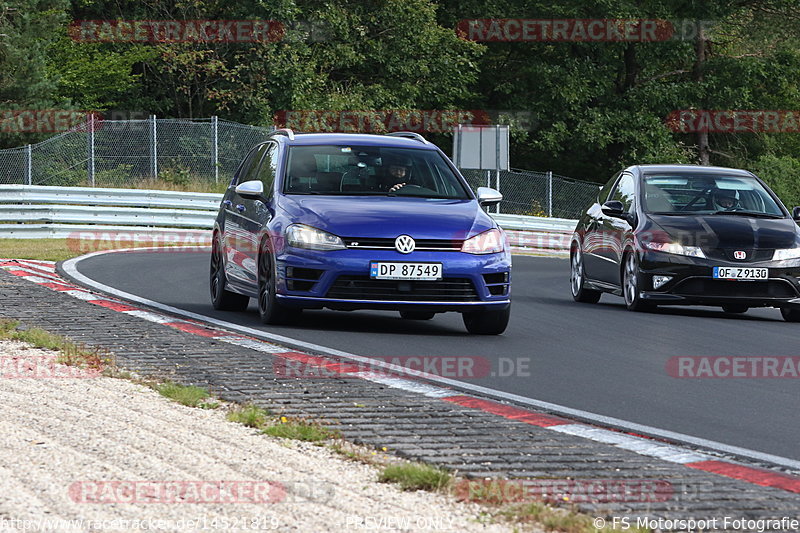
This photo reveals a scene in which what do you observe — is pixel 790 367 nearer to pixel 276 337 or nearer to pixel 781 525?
pixel 276 337

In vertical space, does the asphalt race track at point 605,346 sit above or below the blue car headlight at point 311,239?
below

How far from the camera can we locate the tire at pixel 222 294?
→ 13273 mm

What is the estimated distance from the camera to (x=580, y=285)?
1648 centimetres

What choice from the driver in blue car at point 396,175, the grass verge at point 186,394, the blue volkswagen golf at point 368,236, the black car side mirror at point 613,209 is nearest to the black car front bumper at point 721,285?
the black car side mirror at point 613,209

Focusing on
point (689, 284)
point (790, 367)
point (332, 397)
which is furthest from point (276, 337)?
point (689, 284)

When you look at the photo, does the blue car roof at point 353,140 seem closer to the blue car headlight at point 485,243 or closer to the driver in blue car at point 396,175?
the driver in blue car at point 396,175

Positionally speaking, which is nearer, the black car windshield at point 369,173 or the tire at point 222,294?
the black car windshield at point 369,173

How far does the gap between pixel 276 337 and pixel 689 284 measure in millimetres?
5088

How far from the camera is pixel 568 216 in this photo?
119 feet

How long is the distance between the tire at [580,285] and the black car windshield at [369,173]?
13.9 feet

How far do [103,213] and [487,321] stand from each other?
17611mm

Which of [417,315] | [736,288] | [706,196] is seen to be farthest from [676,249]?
[417,315]

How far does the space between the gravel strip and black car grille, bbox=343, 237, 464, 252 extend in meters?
3.80

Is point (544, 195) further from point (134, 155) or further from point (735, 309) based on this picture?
point (735, 309)
